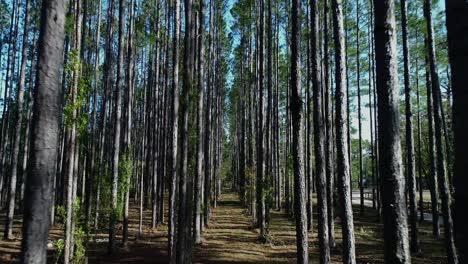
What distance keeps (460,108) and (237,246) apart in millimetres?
12348

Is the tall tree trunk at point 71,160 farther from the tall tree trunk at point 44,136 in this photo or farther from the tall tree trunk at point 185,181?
the tall tree trunk at point 44,136

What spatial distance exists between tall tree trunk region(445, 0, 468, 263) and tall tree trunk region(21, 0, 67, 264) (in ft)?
10.1

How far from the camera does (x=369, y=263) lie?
37.4ft

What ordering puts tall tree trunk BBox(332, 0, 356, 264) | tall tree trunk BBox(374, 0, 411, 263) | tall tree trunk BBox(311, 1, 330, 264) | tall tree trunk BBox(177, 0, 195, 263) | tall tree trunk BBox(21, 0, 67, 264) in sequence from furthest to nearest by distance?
tall tree trunk BBox(177, 0, 195, 263), tall tree trunk BBox(311, 1, 330, 264), tall tree trunk BBox(332, 0, 356, 264), tall tree trunk BBox(374, 0, 411, 263), tall tree trunk BBox(21, 0, 67, 264)

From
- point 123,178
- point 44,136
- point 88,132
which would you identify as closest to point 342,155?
point 44,136

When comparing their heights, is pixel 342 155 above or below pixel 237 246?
above

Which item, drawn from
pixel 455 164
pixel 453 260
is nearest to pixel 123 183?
pixel 453 260

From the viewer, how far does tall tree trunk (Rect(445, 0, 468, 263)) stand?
2.05m

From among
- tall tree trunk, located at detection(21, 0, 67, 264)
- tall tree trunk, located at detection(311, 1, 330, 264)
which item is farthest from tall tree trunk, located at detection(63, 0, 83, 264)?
tall tree trunk, located at detection(311, 1, 330, 264)

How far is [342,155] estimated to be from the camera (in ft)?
26.6

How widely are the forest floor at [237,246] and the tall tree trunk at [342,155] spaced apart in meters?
4.28

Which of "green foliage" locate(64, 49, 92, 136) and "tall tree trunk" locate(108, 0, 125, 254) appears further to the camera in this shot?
"tall tree trunk" locate(108, 0, 125, 254)

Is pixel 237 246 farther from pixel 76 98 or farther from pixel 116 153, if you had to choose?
pixel 76 98

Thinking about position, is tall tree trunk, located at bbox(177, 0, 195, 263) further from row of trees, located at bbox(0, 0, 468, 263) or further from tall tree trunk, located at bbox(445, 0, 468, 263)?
tall tree trunk, located at bbox(445, 0, 468, 263)
